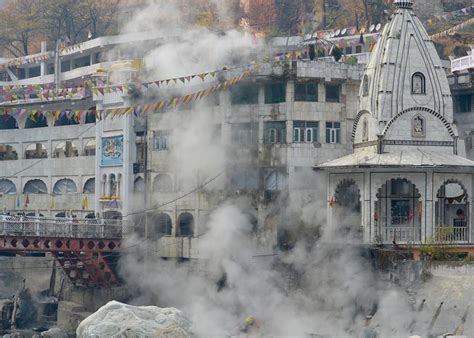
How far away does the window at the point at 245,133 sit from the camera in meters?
67.7

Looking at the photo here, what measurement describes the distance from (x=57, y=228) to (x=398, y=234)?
760 inches

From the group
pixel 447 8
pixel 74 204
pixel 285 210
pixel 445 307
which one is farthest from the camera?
pixel 447 8

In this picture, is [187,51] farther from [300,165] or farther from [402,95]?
[402,95]

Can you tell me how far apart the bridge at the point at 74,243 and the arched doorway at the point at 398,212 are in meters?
15.9

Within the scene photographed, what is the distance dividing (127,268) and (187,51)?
1332 cm

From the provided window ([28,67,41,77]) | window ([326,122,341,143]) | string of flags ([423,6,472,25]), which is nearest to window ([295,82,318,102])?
window ([326,122,341,143])

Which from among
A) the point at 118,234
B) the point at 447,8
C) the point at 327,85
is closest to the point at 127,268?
the point at 118,234

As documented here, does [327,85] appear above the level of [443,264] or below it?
above

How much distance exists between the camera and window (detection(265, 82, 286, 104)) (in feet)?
221

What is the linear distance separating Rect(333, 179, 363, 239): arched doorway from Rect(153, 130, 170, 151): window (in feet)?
39.5

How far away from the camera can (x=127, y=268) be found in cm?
7044

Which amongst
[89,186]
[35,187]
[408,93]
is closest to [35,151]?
[35,187]

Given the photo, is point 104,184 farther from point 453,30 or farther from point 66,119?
point 453,30

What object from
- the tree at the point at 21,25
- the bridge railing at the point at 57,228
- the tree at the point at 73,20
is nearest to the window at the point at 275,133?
the bridge railing at the point at 57,228
